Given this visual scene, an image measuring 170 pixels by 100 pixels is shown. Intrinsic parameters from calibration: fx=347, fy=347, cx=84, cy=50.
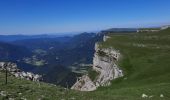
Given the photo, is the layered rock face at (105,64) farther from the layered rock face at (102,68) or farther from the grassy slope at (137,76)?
the grassy slope at (137,76)

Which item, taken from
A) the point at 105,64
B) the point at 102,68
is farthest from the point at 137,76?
the point at 102,68

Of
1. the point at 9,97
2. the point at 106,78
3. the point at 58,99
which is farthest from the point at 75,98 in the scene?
the point at 106,78

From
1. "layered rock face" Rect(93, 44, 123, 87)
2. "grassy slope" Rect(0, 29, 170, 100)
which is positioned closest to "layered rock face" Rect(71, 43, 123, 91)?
"layered rock face" Rect(93, 44, 123, 87)

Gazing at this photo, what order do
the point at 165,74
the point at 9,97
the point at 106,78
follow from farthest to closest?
the point at 106,78 < the point at 165,74 < the point at 9,97

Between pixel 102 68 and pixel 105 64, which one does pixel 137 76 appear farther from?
pixel 102 68

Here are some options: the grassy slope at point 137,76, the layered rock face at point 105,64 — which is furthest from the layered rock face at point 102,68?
the grassy slope at point 137,76

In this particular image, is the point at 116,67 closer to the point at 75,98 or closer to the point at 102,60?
the point at 102,60

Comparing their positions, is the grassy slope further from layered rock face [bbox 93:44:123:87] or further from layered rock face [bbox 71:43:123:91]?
layered rock face [bbox 71:43:123:91]

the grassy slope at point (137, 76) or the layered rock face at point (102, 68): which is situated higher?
the grassy slope at point (137, 76)
